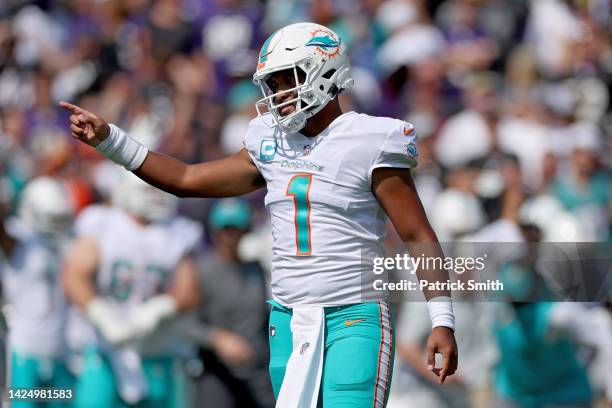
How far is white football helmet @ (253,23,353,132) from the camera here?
4492 millimetres

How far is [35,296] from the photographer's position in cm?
809

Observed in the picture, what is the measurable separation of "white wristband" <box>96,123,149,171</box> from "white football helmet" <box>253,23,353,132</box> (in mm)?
533

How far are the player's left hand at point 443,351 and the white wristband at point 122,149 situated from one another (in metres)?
1.34

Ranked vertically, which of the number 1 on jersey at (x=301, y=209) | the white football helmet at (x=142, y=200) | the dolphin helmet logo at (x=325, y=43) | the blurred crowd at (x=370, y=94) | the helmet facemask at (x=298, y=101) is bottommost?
the number 1 on jersey at (x=301, y=209)

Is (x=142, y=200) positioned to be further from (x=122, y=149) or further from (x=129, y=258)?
(x=122, y=149)

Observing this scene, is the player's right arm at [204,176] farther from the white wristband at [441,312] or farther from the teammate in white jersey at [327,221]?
the white wristband at [441,312]

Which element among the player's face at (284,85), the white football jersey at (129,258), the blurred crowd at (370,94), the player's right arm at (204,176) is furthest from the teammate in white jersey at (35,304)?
the player's face at (284,85)

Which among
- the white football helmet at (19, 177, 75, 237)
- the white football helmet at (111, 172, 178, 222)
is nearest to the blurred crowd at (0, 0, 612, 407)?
the white football helmet at (19, 177, 75, 237)

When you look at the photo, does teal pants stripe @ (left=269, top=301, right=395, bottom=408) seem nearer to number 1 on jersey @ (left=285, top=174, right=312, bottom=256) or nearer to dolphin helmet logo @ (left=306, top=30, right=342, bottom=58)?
number 1 on jersey @ (left=285, top=174, right=312, bottom=256)

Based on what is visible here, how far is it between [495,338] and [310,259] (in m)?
3.39

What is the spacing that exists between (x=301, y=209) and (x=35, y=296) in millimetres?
4067

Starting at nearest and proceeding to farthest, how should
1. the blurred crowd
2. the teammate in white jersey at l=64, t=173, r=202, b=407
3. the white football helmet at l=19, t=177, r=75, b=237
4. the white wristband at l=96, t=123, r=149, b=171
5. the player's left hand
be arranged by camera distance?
1. the player's left hand
2. the white wristband at l=96, t=123, r=149, b=171
3. the teammate in white jersey at l=64, t=173, r=202, b=407
4. the white football helmet at l=19, t=177, r=75, b=237
5. the blurred crowd

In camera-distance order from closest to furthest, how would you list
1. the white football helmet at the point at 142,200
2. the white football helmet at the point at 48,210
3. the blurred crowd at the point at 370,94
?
the white football helmet at the point at 142,200, the white football helmet at the point at 48,210, the blurred crowd at the point at 370,94

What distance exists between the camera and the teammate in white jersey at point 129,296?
7.68 meters
